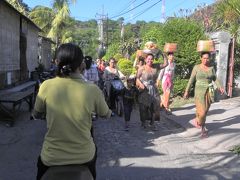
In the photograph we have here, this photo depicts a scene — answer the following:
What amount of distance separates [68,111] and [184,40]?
45.7 ft

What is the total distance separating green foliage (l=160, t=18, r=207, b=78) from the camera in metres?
17.0

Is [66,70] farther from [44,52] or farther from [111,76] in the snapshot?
[44,52]

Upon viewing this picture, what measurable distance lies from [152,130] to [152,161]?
3.08m

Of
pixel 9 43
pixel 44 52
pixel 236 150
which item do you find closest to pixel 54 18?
pixel 44 52

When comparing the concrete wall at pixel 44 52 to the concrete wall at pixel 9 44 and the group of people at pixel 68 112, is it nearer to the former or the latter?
the concrete wall at pixel 9 44

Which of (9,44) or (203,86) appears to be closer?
(203,86)

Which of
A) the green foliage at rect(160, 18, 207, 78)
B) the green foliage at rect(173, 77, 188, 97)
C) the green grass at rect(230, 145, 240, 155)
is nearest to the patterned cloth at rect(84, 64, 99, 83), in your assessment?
the green foliage at rect(173, 77, 188, 97)

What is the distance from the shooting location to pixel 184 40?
17.2 metres

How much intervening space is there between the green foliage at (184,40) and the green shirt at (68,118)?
13407mm

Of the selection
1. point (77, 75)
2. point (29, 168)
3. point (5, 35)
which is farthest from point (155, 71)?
point (5, 35)

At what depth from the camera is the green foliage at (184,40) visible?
17.0m

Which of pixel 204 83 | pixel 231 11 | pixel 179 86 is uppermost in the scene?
pixel 231 11

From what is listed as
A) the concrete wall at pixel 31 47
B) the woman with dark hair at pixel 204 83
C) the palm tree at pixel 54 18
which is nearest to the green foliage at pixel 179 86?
the woman with dark hair at pixel 204 83

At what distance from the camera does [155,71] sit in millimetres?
10523
